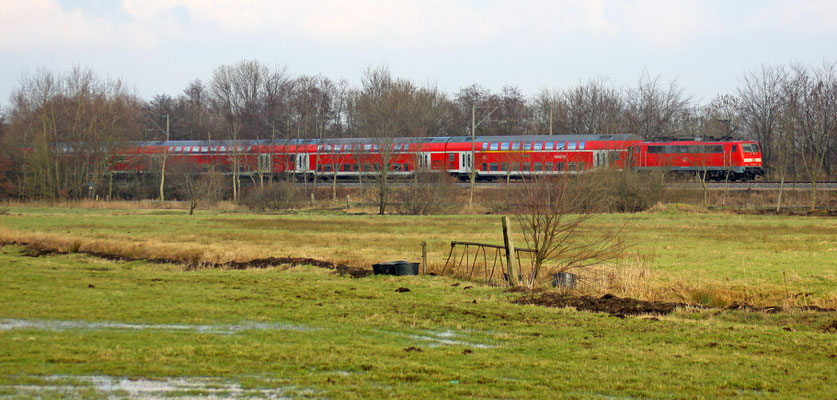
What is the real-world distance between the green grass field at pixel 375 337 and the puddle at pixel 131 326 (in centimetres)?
5

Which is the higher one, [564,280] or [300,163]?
[300,163]

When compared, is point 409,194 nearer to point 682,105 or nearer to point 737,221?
point 737,221

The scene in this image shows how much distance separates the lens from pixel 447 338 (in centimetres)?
1392

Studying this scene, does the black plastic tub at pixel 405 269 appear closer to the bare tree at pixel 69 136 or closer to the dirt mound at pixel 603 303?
the dirt mound at pixel 603 303

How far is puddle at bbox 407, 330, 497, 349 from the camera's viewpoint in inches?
520

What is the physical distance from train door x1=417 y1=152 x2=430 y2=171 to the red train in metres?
0.09

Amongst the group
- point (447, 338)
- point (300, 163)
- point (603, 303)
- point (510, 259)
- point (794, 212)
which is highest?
point (300, 163)

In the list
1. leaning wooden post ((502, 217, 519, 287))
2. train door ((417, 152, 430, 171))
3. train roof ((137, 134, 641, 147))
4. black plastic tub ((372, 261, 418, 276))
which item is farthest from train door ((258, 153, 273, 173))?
leaning wooden post ((502, 217, 519, 287))

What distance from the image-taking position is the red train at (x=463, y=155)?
6481cm

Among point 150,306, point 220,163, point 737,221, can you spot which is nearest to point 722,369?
point 150,306

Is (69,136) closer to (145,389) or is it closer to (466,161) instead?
(466,161)

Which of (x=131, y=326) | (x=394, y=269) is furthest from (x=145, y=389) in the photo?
(x=394, y=269)

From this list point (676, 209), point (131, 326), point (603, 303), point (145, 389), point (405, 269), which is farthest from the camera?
point (676, 209)

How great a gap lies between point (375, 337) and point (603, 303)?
6222 millimetres
